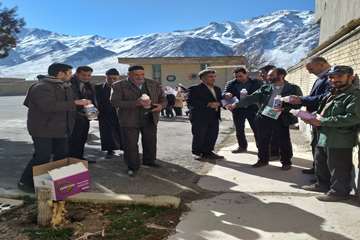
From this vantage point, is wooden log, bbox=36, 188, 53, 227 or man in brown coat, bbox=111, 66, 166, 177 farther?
man in brown coat, bbox=111, 66, 166, 177

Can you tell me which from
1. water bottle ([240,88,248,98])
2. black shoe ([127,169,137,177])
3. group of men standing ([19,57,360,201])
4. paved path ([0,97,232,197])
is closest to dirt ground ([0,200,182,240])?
paved path ([0,97,232,197])

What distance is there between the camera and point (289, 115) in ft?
25.3

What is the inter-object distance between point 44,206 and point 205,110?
4.47 metres

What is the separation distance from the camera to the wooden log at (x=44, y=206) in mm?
4906

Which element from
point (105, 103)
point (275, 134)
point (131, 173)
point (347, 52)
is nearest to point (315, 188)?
point (275, 134)

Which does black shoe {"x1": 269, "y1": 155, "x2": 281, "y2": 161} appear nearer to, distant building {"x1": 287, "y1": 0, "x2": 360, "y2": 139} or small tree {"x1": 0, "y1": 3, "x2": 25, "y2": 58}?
distant building {"x1": 287, "y1": 0, "x2": 360, "y2": 139}

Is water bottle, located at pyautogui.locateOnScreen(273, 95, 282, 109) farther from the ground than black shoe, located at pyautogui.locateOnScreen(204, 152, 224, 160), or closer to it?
farther from the ground

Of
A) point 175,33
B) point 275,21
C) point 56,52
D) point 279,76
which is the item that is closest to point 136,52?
point 56,52

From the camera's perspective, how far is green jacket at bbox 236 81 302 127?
25.3 feet

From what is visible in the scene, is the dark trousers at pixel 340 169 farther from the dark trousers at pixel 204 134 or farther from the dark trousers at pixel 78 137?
the dark trousers at pixel 78 137

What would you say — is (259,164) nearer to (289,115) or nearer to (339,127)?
(289,115)

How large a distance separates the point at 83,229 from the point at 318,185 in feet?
10.5

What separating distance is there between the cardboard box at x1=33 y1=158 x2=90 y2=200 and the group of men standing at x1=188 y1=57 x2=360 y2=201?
2823 mm

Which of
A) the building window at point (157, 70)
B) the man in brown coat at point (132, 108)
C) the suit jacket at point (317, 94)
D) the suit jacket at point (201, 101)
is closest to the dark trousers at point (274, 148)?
the suit jacket at point (201, 101)
